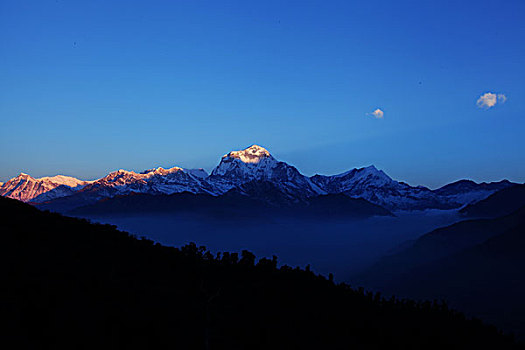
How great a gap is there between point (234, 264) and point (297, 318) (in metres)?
63.4

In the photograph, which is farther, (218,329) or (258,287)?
(258,287)

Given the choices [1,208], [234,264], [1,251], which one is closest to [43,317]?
[1,251]

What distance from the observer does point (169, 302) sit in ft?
272

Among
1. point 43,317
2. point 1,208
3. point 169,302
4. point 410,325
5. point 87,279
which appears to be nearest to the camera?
point 43,317

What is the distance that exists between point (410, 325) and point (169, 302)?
400 feet

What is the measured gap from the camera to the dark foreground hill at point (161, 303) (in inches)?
2261

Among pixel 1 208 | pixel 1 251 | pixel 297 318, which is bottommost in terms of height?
pixel 297 318

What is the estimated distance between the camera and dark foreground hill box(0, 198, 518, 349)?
5744 centimetres

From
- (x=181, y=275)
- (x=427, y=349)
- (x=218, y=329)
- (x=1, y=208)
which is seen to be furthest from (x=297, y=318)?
(x=1, y=208)

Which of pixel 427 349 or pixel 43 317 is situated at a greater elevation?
pixel 43 317

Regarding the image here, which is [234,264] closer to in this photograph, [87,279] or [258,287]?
[258,287]

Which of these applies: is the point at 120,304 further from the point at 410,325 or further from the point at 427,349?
the point at 410,325

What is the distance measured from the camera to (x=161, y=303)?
79500mm

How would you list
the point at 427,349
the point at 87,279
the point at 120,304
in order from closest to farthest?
the point at 120,304 < the point at 87,279 < the point at 427,349
